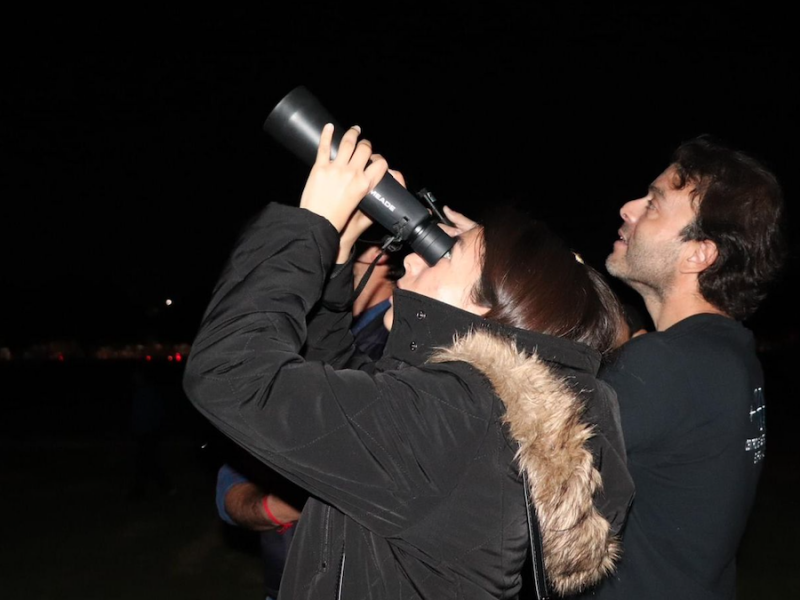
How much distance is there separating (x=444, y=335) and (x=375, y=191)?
379 mm

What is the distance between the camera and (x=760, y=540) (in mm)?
5832

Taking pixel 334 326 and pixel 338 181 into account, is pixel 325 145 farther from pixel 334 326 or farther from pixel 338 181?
pixel 334 326

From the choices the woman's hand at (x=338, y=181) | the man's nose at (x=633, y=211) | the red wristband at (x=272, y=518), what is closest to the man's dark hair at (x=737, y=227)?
the man's nose at (x=633, y=211)

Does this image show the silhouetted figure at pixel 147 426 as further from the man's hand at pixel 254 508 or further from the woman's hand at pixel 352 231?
the woman's hand at pixel 352 231

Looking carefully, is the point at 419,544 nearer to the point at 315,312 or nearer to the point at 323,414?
the point at 323,414

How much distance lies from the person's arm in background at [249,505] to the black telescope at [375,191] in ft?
3.03

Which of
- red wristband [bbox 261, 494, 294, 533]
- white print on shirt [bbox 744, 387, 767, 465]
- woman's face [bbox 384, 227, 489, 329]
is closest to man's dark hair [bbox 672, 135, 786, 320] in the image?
white print on shirt [bbox 744, 387, 767, 465]

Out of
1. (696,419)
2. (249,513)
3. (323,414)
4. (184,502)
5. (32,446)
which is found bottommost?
(32,446)

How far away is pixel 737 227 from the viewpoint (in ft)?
6.49

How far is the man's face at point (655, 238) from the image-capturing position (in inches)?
78.5

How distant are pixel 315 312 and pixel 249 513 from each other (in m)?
0.72

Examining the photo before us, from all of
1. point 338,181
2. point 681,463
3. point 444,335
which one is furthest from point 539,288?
point 681,463

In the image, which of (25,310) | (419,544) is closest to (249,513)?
(419,544)

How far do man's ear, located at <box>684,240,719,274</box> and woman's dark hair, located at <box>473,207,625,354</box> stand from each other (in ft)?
2.14
